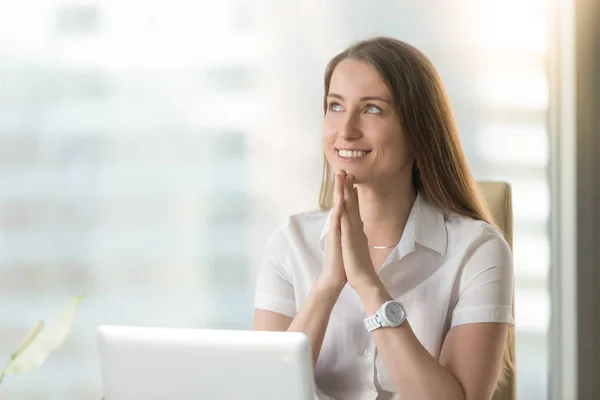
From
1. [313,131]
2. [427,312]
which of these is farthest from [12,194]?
[427,312]

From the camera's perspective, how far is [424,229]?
188 centimetres

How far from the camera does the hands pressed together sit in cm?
174

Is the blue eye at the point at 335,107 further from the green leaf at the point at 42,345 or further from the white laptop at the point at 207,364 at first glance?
the green leaf at the point at 42,345

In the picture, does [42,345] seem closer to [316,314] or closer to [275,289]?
[316,314]

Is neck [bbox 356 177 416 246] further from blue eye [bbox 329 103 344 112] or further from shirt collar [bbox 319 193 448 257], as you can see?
blue eye [bbox 329 103 344 112]

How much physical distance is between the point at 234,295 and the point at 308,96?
2.56 feet

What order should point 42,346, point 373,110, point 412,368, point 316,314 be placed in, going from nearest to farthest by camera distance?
point 42,346 < point 412,368 < point 316,314 < point 373,110

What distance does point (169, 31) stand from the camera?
3049 mm

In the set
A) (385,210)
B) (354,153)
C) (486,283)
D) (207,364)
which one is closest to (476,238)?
(486,283)

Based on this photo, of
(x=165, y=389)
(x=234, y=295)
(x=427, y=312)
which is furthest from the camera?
(x=234, y=295)

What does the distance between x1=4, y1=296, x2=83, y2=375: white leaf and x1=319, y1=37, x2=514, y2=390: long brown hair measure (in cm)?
116

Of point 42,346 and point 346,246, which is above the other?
point 42,346

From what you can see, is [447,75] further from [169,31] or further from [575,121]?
[169,31]

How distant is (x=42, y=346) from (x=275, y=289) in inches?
45.8
